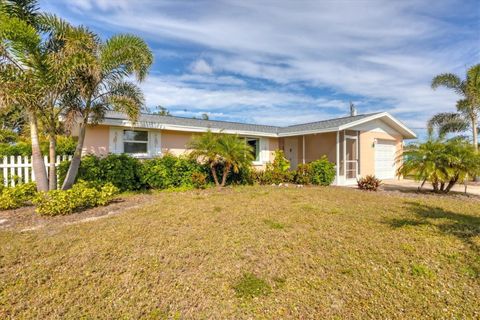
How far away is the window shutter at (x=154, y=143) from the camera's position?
11.5 metres

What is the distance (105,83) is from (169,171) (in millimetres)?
4014

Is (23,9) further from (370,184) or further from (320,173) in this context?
(370,184)

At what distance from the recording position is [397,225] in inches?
198

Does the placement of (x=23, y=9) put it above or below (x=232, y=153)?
above

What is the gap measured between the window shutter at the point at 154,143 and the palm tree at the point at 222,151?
2.01 m

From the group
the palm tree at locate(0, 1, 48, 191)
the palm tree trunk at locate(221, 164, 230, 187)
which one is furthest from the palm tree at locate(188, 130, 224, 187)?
the palm tree at locate(0, 1, 48, 191)

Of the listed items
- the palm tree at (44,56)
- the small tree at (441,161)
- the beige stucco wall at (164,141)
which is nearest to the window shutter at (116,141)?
the beige stucco wall at (164,141)

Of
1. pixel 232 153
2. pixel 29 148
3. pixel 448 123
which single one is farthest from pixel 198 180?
pixel 448 123

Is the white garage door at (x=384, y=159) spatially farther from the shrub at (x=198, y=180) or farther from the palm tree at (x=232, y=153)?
the shrub at (x=198, y=180)

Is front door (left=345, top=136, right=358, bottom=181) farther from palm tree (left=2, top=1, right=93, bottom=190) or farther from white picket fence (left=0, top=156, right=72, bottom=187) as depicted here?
white picket fence (left=0, top=156, right=72, bottom=187)

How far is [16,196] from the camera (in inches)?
270

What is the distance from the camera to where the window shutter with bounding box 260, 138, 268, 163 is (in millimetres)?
15336

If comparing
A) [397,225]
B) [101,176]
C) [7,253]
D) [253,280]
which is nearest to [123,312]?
[253,280]

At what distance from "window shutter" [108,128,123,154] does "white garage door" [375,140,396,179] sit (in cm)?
1392
